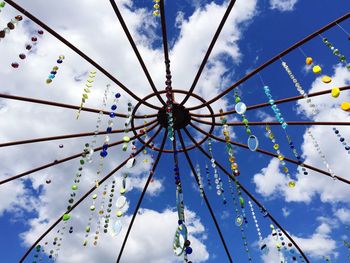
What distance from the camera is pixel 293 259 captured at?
436 inches

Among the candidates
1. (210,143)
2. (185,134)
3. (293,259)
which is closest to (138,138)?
(185,134)

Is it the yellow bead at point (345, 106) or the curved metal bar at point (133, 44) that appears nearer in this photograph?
the curved metal bar at point (133, 44)

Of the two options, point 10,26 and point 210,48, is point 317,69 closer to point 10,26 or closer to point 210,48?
point 210,48

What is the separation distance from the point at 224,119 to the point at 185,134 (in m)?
1.63

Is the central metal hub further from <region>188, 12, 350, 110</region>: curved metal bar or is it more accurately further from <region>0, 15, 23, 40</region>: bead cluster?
<region>0, 15, 23, 40</region>: bead cluster

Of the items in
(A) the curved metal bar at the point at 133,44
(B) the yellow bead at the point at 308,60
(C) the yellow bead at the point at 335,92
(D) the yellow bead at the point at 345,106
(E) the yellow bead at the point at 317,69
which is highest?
(A) the curved metal bar at the point at 133,44

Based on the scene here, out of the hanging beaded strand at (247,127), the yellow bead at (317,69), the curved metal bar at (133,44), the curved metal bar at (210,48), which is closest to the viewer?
the curved metal bar at (210,48)

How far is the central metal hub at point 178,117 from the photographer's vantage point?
32.0 feet

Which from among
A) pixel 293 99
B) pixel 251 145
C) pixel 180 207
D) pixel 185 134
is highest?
pixel 185 134

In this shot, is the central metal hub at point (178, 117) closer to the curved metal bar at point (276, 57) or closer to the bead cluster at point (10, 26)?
the curved metal bar at point (276, 57)

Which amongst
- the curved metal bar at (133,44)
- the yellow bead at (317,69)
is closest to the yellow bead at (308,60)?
the yellow bead at (317,69)

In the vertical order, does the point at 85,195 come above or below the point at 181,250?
above

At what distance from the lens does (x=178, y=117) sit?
32.7 ft

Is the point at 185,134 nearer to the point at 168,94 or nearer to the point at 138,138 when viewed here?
the point at 138,138
